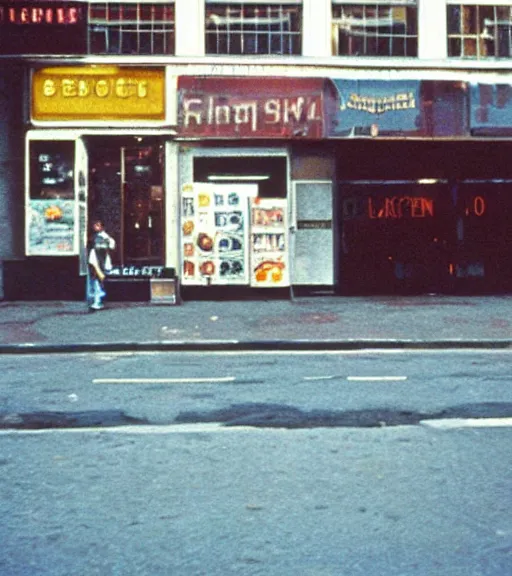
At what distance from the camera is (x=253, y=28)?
65.5 feet

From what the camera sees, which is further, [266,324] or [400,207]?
[400,207]

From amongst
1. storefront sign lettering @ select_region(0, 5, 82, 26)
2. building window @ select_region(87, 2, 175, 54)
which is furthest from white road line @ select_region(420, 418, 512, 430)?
storefront sign lettering @ select_region(0, 5, 82, 26)

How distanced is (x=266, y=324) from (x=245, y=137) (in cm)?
510


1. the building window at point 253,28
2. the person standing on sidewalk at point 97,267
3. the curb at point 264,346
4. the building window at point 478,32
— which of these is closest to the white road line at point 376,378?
the curb at point 264,346

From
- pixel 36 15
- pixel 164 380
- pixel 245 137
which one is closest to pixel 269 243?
pixel 245 137

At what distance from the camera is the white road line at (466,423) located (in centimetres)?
725

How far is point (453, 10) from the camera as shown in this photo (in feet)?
66.9

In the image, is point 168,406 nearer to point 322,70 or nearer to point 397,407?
point 397,407

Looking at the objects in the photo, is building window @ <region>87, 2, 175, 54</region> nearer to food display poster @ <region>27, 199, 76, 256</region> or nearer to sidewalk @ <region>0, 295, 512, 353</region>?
food display poster @ <region>27, 199, 76, 256</region>

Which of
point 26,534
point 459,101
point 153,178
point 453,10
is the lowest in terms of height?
point 26,534

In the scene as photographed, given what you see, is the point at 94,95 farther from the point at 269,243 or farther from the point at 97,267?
A: the point at 269,243

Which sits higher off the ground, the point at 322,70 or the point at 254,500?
the point at 322,70

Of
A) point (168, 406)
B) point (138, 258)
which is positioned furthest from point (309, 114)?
point (168, 406)

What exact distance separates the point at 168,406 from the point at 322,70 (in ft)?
41.8
